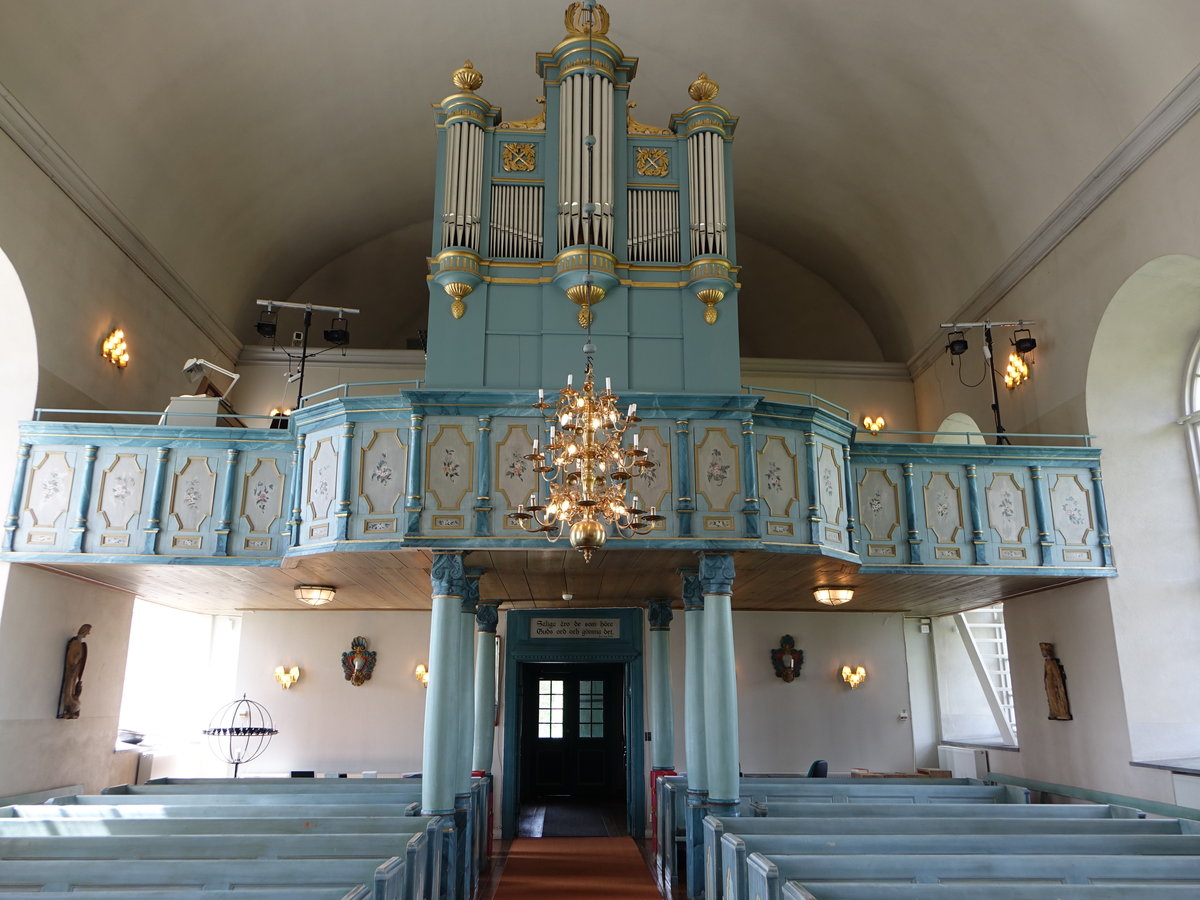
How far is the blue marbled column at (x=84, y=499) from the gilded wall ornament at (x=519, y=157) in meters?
6.41

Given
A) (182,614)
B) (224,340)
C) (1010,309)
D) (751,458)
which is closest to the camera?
(751,458)

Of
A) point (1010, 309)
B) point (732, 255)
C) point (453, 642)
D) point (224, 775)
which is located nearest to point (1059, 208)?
point (1010, 309)

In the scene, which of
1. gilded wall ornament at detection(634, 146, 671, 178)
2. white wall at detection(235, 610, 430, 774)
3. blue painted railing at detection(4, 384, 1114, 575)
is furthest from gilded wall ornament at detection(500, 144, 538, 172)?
white wall at detection(235, 610, 430, 774)

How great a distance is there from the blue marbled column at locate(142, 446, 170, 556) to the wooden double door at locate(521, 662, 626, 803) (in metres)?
9.64

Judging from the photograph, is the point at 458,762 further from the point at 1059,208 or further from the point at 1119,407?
the point at 1059,208

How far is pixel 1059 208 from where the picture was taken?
13164mm

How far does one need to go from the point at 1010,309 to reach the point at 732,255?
6176mm

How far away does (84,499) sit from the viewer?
36.7 feet

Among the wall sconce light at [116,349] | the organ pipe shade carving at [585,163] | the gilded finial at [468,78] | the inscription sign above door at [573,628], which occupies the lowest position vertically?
the inscription sign above door at [573,628]

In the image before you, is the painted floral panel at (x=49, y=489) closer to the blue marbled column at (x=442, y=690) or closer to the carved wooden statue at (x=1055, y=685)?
the blue marbled column at (x=442, y=690)

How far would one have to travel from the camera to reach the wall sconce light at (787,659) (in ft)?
55.8

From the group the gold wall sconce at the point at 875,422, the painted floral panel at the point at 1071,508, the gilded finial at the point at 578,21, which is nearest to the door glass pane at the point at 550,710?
the gold wall sconce at the point at 875,422

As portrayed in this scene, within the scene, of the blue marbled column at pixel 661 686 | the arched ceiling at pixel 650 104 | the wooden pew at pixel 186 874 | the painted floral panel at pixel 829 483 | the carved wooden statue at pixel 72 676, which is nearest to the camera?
the wooden pew at pixel 186 874

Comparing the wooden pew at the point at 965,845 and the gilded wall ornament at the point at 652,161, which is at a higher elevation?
the gilded wall ornament at the point at 652,161
